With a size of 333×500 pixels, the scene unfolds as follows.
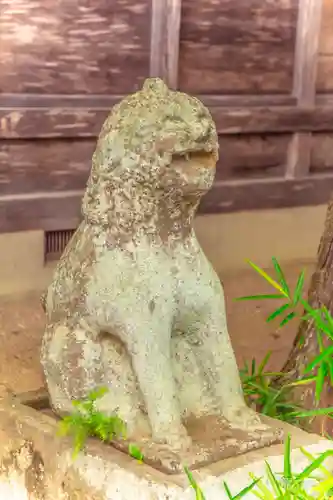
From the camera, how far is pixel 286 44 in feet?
13.5

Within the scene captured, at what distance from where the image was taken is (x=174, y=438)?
1.40m

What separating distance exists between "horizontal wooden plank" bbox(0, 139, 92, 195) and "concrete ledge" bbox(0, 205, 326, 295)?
0.64 feet

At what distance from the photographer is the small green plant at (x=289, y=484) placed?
135 centimetres

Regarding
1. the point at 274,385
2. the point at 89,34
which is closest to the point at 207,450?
the point at 274,385

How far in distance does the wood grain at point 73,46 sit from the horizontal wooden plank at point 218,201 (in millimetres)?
433

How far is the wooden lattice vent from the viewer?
11.6 ft

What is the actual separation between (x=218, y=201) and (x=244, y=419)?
8.31 ft

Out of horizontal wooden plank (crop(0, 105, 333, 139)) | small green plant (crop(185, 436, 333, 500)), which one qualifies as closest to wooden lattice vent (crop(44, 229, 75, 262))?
horizontal wooden plank (crop(0, 105, 333, 139))

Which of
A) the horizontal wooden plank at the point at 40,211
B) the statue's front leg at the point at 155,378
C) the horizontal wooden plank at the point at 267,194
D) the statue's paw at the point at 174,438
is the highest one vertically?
the statue's front leg at the point at 155,378

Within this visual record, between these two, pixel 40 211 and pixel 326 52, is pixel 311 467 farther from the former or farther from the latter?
pixel 326 52

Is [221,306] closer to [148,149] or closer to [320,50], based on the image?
[148,149]

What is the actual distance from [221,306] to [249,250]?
2.68 meters

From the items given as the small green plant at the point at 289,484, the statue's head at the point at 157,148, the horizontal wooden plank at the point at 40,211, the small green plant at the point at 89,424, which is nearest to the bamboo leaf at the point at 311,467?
the small green plant at the point at 289,484

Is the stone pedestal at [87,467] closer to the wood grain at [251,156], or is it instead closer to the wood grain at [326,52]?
the wood grain at [251,156]
